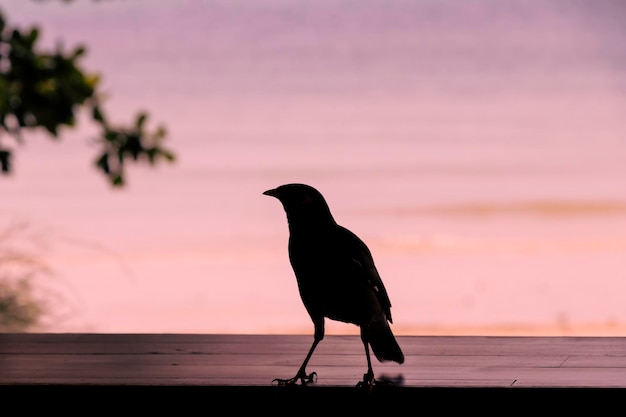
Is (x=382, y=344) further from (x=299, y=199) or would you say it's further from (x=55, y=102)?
(x=55, y=102)

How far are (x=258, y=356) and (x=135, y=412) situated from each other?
788mm

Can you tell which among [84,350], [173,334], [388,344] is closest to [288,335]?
[173,334]

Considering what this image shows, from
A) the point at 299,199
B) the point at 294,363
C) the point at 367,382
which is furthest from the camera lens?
the point at 294,363

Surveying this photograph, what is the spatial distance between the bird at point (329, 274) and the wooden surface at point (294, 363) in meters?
0.14

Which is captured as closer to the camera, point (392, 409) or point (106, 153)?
point (392, 409)

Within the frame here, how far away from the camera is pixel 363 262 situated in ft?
9.50

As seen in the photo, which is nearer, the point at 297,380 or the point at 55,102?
the point at 297,380

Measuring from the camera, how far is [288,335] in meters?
4.16

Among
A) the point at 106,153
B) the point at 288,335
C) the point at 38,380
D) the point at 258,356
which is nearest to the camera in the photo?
the point at 38,380

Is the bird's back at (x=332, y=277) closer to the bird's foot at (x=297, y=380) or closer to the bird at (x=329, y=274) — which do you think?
the bird at (x=329, y=274)

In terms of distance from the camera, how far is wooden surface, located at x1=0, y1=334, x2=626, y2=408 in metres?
2.82

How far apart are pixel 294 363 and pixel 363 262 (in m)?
0.61

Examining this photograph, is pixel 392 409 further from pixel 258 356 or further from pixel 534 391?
pixel 258 356

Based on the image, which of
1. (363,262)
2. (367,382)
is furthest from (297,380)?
(363,262)
